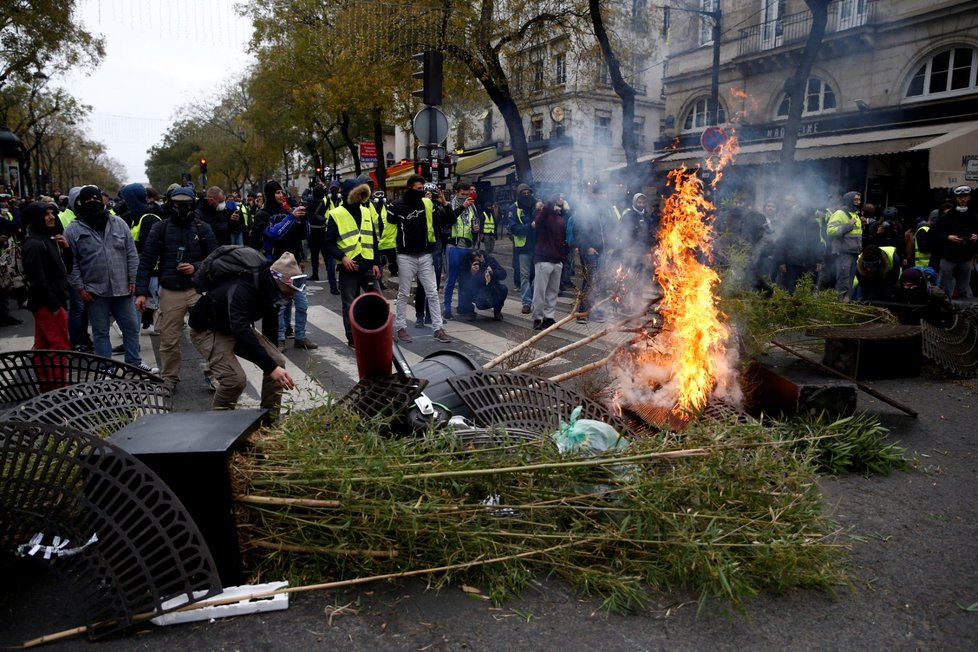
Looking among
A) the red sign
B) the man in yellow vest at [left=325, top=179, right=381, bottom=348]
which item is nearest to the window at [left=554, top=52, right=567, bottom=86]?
the red sign

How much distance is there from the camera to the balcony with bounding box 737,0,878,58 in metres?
20.2

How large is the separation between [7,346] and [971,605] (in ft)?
32.1

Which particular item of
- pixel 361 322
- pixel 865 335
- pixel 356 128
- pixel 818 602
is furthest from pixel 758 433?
pixel 356 128

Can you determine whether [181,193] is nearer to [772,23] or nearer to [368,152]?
[368,152]

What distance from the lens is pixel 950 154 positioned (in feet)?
50.3

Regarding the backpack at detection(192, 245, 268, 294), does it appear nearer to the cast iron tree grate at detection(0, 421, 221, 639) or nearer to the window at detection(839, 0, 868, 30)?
the cast iron tree grate at detection(0, 421, 221, 639)

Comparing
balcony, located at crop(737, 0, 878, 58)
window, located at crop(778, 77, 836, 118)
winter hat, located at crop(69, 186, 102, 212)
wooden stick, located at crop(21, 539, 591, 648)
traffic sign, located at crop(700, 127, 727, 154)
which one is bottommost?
wooden stick, located at crop(21, 539, 591, 648)

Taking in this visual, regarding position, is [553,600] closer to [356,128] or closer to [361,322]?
[361,322]

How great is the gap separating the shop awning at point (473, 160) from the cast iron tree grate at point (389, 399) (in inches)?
1162

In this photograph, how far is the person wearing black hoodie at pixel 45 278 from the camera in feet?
19.7

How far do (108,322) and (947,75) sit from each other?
21443 millimetres

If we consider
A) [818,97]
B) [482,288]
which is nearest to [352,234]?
[482,288]

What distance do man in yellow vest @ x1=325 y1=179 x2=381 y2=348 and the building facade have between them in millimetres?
9944

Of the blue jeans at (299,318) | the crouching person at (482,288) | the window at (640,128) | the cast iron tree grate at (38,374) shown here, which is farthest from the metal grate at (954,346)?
the window at (640,128)
